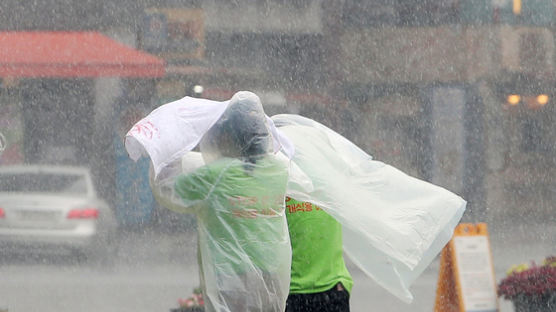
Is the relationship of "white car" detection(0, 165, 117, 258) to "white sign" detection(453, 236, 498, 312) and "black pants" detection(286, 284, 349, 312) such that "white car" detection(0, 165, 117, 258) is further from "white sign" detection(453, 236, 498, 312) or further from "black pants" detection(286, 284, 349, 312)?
"black pants" detection(286, 284, 349, 312)

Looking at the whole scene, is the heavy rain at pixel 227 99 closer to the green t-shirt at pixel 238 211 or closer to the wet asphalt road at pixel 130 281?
the wet asphalt road at pixel 130 281

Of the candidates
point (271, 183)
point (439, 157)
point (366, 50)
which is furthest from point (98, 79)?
point (271, 183)

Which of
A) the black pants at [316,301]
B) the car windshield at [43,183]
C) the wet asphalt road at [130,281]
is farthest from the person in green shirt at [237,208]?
the car windshield at [43,183]

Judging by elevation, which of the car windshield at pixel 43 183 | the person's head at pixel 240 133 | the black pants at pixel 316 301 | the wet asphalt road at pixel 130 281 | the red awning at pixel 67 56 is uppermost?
the red awning at pixel 67 56

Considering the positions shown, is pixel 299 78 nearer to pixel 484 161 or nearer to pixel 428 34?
pixel 428 34

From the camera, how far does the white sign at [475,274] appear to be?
7814 millimetres

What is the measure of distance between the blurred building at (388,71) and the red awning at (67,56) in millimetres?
112

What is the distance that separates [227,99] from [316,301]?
607cm

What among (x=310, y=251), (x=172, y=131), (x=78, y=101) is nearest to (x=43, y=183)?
(x=78, y=101)

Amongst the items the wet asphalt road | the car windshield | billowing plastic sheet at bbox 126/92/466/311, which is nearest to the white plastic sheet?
billowing plastic sheet at bbox 126/92/466/311

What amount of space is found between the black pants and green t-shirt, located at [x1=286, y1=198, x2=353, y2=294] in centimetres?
2

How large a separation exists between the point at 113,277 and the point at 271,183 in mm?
6283

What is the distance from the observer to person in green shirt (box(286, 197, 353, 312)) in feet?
17.2

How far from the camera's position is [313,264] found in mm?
5254
